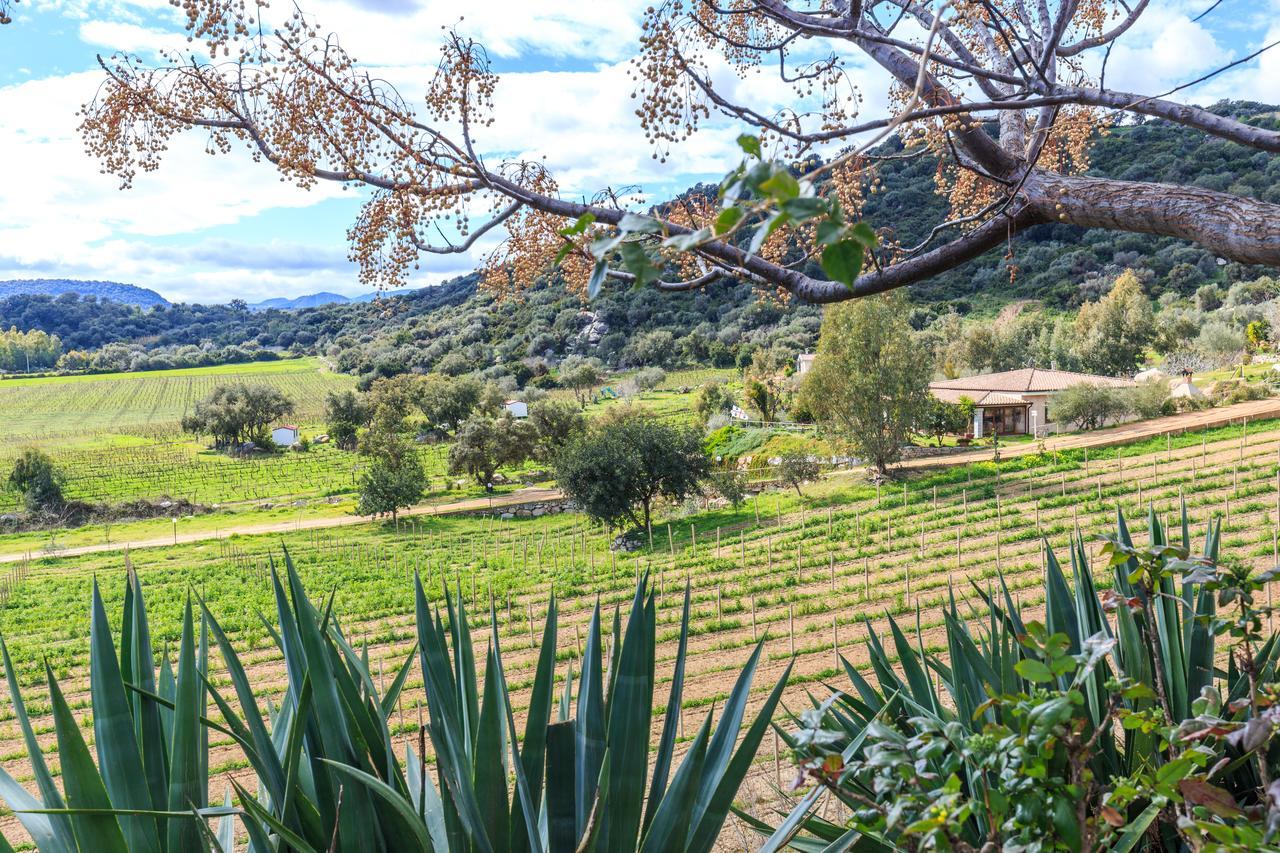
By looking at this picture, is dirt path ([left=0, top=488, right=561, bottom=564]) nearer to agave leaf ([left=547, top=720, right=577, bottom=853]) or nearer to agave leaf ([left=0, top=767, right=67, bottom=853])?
agave leaf ([left=0, top=767, right=67, bottom=853])

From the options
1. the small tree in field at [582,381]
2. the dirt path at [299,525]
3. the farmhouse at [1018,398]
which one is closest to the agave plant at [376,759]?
the dirt path at [299,525]

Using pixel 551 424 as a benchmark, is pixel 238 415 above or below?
above

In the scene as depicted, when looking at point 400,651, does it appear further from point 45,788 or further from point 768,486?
point 768,486

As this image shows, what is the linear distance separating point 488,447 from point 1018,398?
2251 cm

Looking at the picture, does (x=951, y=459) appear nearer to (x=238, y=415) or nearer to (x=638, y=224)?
(x=638, y=224)

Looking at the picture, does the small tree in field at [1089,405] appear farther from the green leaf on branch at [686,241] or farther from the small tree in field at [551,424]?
the green leaf on branch at [686,241]

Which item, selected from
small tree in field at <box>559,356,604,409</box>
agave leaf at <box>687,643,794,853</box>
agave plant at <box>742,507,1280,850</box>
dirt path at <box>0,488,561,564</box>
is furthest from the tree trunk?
small tree in field at <box>559,356,604,409</box>

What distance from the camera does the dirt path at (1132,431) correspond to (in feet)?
85.7

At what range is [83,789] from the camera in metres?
1.45

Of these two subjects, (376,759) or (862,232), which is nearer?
(862,232)

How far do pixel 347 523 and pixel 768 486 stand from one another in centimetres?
1701

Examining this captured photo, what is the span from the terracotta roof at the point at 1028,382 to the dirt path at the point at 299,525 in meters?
18.5

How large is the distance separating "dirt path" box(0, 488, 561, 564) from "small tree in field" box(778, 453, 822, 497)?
1059 centimetres

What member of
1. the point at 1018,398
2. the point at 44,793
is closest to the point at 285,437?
the point at 1018,398
